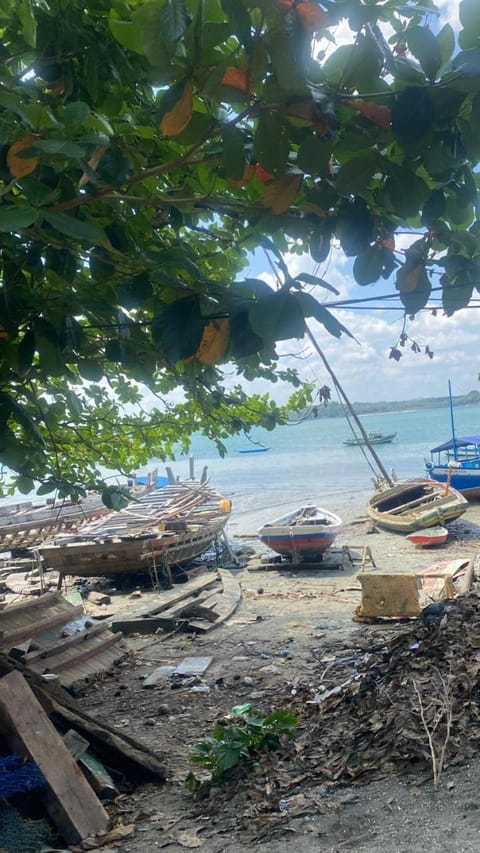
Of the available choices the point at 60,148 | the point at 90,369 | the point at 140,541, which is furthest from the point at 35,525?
the point at 60,148

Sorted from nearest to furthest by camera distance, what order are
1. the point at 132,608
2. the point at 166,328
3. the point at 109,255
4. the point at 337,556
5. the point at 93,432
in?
1. the point at 166,328
2. the point at 109,255
3. the point at 93,432
4. the point at 132,608
5. the point at 337,556

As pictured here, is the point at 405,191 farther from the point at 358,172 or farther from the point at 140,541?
the point at 140,541

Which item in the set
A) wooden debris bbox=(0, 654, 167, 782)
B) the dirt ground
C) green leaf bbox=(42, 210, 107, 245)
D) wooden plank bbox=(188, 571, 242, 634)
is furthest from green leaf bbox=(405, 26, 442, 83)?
wooden plank bbox=(188, 571, 242, 634)

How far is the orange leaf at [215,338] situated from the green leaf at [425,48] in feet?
3.14

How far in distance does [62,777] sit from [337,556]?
15.3 meters

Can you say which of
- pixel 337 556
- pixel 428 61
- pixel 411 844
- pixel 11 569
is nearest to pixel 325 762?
pixel 411 844

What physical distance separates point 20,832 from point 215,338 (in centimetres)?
336

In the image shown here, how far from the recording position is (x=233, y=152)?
2117mm

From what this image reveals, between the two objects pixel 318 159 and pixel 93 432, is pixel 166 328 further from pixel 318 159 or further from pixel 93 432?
pixel 93 432

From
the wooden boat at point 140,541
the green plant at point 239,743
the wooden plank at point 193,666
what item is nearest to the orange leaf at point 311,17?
the green plant at point 239,743

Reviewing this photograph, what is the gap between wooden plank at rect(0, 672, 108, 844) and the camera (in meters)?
4.03

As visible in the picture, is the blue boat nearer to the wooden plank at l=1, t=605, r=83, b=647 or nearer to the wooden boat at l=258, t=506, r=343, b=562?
the wooden boat at l=258, t=506, r=343, b=562

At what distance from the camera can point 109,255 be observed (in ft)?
9.45

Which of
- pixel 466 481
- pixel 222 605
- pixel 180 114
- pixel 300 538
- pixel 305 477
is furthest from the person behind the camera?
pixel 305 477
